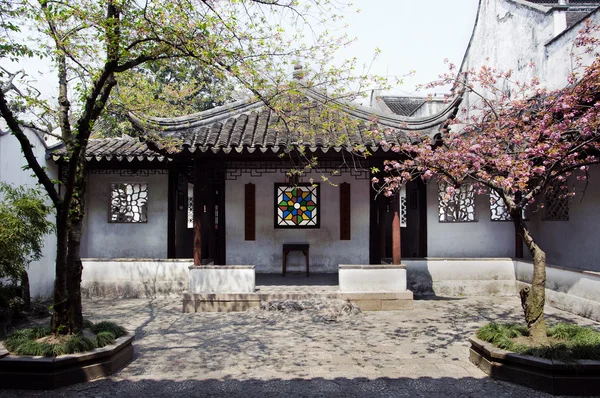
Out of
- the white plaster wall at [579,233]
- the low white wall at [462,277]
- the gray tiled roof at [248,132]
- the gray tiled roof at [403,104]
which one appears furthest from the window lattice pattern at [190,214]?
the gray tiled roof at [403,104]

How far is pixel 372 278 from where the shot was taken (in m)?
7.78

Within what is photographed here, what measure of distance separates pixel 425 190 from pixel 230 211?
436 cm

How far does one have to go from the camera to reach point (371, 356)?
5.20 m

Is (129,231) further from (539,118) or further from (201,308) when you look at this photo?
(539,118)

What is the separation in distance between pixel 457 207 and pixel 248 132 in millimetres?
4995

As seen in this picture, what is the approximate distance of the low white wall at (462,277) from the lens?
9.04 meters

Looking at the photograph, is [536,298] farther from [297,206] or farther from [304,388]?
[297,206]

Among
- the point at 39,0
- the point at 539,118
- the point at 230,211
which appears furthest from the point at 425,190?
the point at 39,0

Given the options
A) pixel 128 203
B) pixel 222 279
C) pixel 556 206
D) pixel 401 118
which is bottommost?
pixel 222 279

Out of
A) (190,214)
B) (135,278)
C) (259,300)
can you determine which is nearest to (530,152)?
(259,300)

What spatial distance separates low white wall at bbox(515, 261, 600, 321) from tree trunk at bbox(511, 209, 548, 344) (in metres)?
3.04

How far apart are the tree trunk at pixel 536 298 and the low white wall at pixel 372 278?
3091 mm

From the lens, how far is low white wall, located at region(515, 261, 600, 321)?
6.98 m

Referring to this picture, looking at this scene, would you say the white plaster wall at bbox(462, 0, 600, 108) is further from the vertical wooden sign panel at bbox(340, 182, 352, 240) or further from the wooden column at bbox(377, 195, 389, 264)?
the vertical wooden sign panel at bbox(340, 182, 352, 240)
